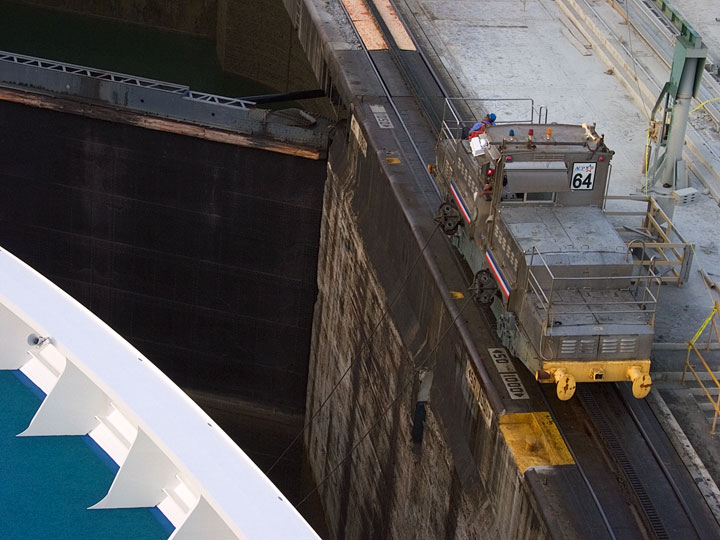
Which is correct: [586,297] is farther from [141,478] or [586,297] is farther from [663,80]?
[663,80]

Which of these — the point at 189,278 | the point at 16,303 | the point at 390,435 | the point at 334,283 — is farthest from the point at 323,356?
the point at 16,303

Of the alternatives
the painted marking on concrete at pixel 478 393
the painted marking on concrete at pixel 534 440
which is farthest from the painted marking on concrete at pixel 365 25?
the painted marking on concrete at pixel 534 440

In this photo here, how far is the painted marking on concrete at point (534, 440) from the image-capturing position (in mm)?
20062

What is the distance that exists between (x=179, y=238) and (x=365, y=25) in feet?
28.2

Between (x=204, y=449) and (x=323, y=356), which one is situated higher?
(x=204, y=449)

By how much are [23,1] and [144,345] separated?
77.2ft

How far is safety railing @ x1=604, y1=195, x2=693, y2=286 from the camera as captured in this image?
25.0 meters

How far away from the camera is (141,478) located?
15.0 m

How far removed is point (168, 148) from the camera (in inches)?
1423

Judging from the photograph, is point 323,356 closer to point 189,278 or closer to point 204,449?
point 189,278

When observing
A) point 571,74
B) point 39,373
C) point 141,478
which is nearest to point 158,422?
point 141,478

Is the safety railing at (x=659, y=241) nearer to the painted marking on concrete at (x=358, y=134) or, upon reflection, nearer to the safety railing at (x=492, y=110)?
the safety railing at (x=492, y=110)

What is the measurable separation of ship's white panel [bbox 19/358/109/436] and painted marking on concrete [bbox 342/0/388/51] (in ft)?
70.0

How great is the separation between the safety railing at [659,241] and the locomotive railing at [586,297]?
3.39 metres
